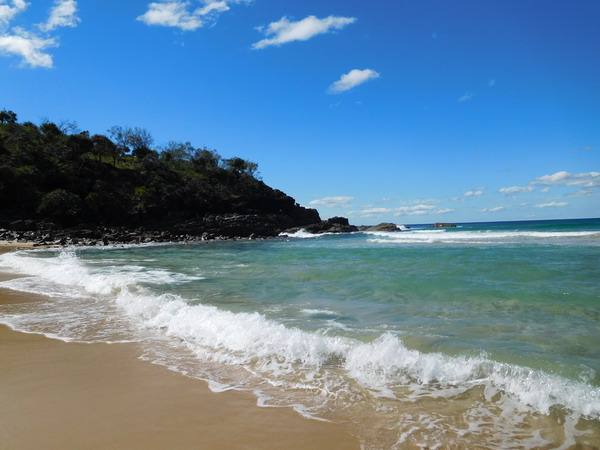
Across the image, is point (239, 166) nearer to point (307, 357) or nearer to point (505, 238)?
point (505, 238)

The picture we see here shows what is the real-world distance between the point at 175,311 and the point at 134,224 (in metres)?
44.6

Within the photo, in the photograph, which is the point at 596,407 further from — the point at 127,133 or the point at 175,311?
the point at 127,133

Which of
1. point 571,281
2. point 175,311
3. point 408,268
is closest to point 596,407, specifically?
point 175,311

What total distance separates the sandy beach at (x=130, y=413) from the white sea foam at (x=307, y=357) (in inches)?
17.7

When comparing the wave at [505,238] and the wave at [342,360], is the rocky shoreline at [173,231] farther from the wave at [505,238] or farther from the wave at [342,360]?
the wave at [342,360]

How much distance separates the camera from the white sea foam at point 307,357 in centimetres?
426

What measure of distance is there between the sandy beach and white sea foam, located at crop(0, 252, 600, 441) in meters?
0.45

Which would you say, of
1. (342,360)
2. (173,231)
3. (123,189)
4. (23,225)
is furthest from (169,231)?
(342,360)

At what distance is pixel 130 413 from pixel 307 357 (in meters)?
2.50

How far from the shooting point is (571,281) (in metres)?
10.8

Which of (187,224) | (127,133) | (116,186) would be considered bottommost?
(187,224)

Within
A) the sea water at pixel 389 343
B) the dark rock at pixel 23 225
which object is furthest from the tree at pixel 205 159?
the sea water at pixel 389 343

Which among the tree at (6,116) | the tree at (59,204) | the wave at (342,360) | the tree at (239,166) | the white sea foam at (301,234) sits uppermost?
the tree at (6,116)

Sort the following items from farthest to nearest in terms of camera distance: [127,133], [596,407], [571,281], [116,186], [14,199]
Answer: [127,133]
[116,186]
[14,199]
[571,281]
[596,407]
